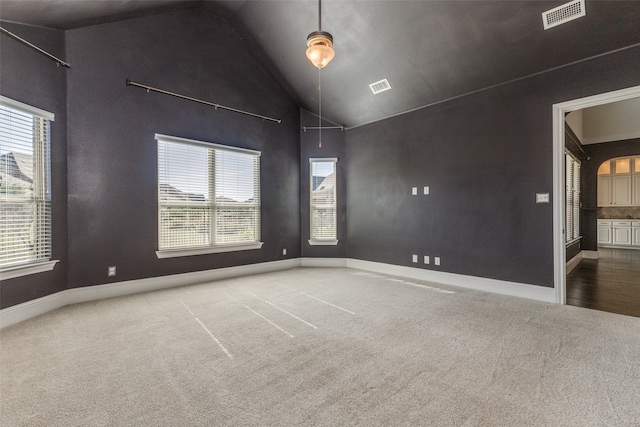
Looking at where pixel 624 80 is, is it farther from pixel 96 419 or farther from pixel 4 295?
pixel 4 295

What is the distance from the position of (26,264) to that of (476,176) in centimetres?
578

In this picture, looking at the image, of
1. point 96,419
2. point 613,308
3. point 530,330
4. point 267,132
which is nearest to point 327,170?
point 267,132

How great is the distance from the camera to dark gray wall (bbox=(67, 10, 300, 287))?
12.1 feet

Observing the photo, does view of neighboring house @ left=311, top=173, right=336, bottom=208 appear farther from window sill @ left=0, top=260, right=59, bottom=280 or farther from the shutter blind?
window sill @ left=0, top=260, right=59, bottom=280

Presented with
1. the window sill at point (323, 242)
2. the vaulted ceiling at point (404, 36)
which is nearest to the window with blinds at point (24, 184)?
the vaulted ceiling at point (404, 36)

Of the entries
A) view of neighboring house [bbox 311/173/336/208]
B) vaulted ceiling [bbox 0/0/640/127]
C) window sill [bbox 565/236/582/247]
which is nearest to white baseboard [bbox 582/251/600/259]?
window sill [bbox 565/236/582/247]

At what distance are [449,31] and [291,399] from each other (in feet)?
13.8

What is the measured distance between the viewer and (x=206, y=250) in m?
4.79

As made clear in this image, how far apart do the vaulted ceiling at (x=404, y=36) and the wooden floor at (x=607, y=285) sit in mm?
2962

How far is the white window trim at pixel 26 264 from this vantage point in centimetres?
290

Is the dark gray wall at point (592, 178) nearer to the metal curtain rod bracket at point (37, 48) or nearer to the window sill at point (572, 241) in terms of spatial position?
the window sill at point (572, 241)

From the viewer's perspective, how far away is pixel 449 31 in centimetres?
352

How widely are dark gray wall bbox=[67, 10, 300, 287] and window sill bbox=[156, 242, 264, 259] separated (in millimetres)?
91

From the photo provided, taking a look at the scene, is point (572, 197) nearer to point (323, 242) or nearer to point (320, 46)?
point (323, 242)
